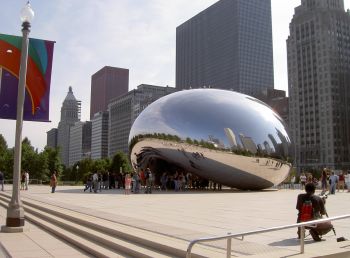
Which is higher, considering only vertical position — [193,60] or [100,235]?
[193,60]

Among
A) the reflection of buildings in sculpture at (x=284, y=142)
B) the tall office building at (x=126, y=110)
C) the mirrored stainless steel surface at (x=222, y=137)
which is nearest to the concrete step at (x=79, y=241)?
the mirrored stainless steel surface at (x=222, y=137)

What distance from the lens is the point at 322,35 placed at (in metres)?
125

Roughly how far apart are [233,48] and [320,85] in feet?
148

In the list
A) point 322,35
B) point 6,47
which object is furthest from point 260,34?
point 6,47

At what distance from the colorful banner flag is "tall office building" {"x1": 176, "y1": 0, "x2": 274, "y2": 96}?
14256cm

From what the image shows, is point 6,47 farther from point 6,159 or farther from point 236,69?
point 236,69

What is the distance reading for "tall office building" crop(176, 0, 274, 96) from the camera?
16025 cm

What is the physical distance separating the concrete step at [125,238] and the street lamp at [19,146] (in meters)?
0.92

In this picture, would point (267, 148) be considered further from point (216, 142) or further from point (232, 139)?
point (216, 142)

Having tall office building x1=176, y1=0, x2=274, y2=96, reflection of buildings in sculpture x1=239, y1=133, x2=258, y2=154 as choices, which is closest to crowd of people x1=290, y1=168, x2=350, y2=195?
reflection of buildings in sculpture x1=239, y1=133, x2=258, y2=154

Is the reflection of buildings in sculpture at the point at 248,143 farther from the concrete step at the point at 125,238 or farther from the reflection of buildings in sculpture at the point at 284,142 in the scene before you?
the concrete step at the point at 125,238

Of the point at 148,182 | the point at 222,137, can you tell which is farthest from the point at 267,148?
the point at 148,182

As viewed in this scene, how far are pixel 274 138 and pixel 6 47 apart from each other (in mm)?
16567

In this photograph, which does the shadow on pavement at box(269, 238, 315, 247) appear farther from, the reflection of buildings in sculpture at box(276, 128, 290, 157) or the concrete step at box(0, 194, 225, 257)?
the reflection of buildings in sculpture at box(276, 128, 290, 157)
